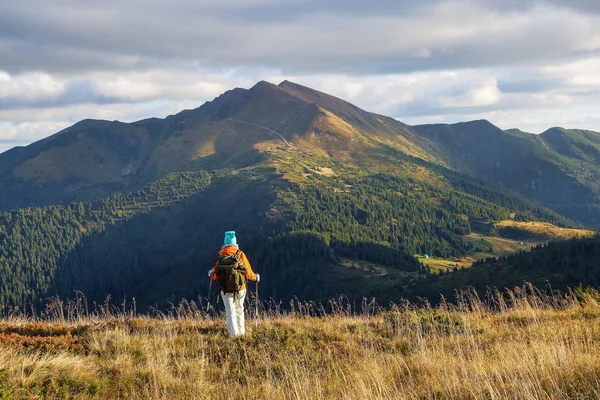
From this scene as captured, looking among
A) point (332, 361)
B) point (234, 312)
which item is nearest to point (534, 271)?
point (234, 312)

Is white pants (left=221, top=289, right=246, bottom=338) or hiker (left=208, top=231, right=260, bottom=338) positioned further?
hiker (left=208, top=231, right=260, bottom=338)

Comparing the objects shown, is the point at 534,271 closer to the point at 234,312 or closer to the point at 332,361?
the point at 234,312

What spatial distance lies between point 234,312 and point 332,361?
386cm

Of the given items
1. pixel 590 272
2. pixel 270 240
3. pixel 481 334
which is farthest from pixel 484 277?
pixel 270 240

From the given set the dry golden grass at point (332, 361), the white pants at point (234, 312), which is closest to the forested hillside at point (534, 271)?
Answer: the dry golden grass at point (332, 361)

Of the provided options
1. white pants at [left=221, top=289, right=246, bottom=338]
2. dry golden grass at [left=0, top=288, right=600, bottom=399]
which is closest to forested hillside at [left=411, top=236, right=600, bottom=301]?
dry golden grass at [left=0, top=288, right=600, bottom=399]

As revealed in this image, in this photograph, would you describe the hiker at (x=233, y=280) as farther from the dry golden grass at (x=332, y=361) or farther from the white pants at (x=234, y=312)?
the dry golden grass at (x=332, y=361)

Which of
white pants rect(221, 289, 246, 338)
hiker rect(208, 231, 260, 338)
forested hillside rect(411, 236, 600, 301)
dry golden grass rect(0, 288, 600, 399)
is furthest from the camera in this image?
forested hillside rect(411, 236, 600, 301)

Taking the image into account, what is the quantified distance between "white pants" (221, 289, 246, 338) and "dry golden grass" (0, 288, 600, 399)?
1.36 ft

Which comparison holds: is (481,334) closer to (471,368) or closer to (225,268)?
(471,368)

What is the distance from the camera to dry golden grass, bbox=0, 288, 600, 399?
622cm

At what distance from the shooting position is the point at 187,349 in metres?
9.96

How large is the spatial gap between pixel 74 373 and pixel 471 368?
648 cm

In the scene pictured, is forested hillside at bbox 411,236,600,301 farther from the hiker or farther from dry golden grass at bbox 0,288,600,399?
the hiker
